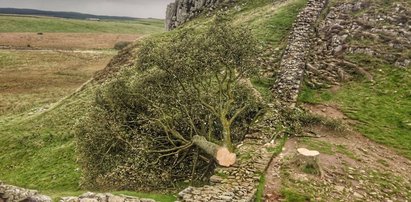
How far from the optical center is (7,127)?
141 feet

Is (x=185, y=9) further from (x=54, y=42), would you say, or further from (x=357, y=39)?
(x=54, y=42)

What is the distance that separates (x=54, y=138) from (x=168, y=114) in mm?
18227

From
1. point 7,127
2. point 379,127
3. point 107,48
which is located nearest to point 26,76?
point 7,127

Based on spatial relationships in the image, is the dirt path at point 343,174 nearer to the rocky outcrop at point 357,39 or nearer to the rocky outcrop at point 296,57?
the rocky outcrop at point 296,57

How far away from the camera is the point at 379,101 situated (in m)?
32.1

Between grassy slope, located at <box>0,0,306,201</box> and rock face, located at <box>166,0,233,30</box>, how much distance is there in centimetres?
1250

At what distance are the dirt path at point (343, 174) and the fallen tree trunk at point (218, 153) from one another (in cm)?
202

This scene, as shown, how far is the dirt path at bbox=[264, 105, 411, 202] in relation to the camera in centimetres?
1958

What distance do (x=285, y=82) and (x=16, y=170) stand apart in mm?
22165

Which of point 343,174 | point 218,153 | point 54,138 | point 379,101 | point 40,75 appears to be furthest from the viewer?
point 40,75

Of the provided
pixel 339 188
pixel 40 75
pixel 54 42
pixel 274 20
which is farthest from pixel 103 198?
pixel 54 42

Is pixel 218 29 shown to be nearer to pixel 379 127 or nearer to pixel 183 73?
pixel 183 73

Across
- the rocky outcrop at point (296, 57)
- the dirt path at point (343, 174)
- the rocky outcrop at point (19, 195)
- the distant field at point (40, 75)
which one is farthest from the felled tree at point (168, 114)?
the distant field at point (40, 75)

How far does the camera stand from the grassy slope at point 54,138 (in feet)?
102
